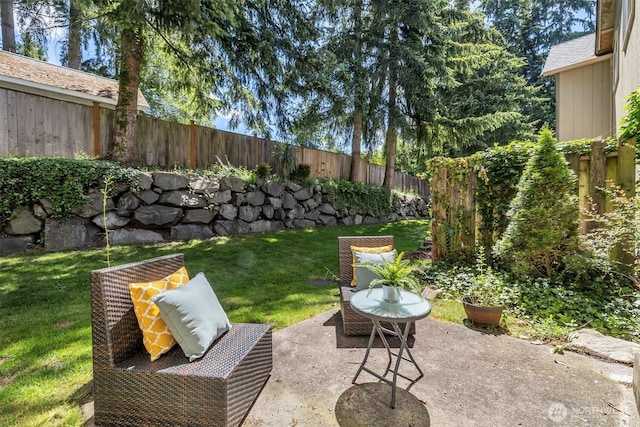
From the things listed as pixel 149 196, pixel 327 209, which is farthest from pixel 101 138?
pixel 327 209

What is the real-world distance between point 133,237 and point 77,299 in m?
2.53

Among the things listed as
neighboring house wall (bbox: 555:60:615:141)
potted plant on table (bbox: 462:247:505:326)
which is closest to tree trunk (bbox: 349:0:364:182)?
neighboring house wall (bbox: 555:60:615:141)

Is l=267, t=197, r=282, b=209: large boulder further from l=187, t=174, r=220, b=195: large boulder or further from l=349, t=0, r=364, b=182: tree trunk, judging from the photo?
l=349, t=0, r=364, b=182: tree trunk

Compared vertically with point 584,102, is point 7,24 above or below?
above

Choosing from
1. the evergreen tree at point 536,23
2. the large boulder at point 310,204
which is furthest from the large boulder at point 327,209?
the evergreen tree at point 536,23

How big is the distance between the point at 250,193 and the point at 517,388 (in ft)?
21.0

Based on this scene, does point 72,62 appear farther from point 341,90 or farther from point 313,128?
point 341,90

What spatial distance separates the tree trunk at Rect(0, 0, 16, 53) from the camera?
11448 mm

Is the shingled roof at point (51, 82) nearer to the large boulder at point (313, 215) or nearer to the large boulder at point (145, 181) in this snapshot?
the large boulder at point (145, 181)

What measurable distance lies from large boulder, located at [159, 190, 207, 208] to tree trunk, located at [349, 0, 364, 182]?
5169mm

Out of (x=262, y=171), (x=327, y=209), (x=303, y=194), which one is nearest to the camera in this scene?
(x=262, y=171)

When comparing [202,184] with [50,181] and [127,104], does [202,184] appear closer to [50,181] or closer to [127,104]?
[127,104]

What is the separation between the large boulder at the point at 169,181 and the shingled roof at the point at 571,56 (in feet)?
29.3

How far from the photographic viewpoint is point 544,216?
3814 mm
